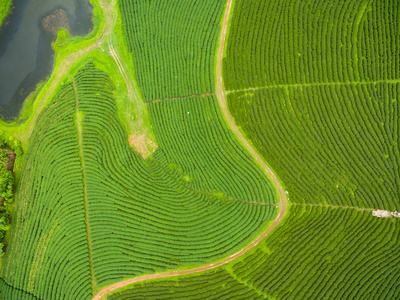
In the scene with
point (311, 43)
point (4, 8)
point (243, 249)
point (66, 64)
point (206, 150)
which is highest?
point (4, 8)

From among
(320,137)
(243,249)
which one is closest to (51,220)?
(243,249)

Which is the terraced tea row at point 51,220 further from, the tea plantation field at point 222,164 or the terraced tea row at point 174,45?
the terraced tea row at point 174,45

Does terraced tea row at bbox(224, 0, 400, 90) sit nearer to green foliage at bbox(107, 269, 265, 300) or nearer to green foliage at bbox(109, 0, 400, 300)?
green foliage at bbox(109, 0, 400, 300)

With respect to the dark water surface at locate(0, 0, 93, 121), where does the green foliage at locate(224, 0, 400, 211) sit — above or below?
below

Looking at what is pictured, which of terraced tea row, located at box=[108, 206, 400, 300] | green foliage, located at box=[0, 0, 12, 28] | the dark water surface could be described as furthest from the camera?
green foliage, located at box=[0, 0, 12, 28]

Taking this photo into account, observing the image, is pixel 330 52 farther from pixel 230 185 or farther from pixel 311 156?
pixel 230 185

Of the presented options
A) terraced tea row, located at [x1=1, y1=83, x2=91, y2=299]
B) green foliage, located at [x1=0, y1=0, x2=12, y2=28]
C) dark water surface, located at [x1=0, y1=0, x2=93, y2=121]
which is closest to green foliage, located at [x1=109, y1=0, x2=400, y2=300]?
terraced tea row, located at [x1=1, y1=83, x2=91, y2=299]

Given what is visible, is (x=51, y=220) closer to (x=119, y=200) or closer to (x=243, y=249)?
(x=119, y=200)
